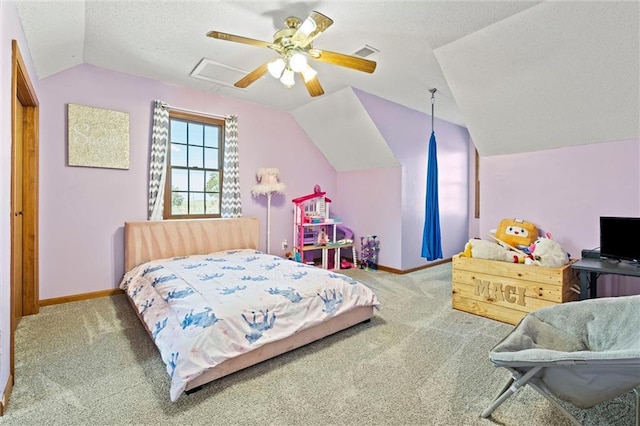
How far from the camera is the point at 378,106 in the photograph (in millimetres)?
4289

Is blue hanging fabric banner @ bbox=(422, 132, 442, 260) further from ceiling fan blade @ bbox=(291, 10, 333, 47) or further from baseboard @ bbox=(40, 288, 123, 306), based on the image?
baseboard @ bbox=(40, 288, 123, 306)

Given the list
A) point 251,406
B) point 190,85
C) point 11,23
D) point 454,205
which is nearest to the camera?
point 251,406

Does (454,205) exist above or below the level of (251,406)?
above

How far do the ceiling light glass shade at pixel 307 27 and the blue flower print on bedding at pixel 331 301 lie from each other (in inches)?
74.8

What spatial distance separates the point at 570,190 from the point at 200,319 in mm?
3512

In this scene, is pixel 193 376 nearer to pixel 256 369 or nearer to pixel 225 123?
pixel 256 369

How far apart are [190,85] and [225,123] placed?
61 cm

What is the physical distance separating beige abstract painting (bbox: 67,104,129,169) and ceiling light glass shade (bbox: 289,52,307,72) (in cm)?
233

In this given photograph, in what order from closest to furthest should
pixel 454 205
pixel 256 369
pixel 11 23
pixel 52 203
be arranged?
pixel 11 23 < pixel 256 369 < pixel 52 203 < pixel 454 205

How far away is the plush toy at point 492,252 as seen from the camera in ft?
9.58

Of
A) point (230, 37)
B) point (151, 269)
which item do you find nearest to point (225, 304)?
point (151, 269)

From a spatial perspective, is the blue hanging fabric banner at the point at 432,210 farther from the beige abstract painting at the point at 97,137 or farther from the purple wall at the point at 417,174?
the beige abstract painting at the point at 97,137

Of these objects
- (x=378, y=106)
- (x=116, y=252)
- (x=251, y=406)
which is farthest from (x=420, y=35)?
(x=116, y=252)

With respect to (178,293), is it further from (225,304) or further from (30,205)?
(30,205)
